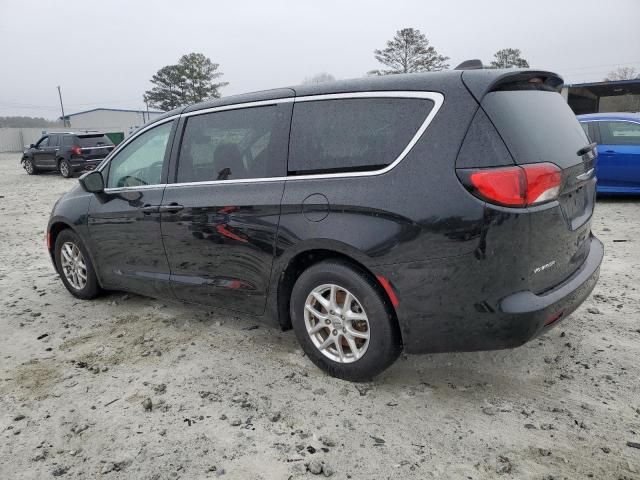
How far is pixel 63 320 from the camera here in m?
4.48

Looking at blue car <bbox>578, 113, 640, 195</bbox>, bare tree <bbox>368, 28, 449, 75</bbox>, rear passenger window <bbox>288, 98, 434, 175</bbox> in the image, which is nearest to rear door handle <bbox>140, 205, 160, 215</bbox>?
rear passenger window <bbox>288, 98, 434, 175</bbox>

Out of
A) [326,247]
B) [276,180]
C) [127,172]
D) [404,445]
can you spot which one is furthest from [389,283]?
[127,172]

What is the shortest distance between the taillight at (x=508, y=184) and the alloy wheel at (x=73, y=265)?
382 centimetres

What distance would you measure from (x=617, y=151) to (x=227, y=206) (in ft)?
25.3

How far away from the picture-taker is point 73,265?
492 centimetres

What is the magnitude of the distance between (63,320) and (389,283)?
127 inches

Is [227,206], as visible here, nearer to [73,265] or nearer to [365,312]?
[365,312]

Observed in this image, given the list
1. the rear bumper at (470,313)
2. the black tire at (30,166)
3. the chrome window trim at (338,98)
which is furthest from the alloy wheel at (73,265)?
the black tire at (30,166)

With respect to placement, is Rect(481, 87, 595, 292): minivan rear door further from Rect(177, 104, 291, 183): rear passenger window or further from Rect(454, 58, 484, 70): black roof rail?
Rect(177, 104, 291, 183): rear passenger window

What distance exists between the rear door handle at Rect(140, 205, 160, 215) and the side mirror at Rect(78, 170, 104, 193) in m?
0.67

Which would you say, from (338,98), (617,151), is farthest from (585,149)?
(617,151)

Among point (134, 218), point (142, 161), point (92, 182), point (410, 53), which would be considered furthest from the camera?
point (410, 53)

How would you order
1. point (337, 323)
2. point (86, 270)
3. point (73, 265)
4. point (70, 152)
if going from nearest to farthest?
point (337, 323), point (86, 270), point (73, 265), point (70, 152)

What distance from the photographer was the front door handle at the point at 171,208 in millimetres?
3725
